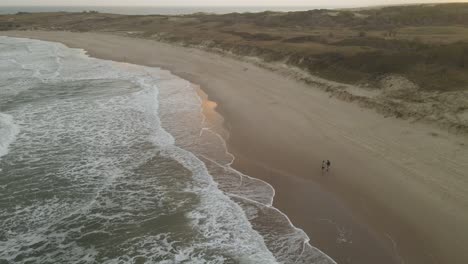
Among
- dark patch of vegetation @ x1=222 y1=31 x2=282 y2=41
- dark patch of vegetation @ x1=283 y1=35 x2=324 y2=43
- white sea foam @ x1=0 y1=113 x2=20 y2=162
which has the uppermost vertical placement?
dark patch of vegetation @ x1=283 y1=35 x2=324 y2=43

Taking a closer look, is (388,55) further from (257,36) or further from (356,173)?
(257,36)

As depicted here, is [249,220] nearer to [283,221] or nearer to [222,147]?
[283,221]

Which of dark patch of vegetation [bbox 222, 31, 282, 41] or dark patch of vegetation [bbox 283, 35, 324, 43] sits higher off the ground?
dark patch of vegetation [bbox 283, 35, 324, 43]

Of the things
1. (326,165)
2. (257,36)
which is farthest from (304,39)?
(326,165)

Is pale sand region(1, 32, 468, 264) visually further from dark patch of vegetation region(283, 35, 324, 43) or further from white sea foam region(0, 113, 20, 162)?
dark patch of vegetation region(283, 35, 324, 43)

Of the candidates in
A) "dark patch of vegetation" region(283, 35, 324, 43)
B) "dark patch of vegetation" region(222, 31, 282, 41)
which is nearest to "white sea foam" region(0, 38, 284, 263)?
"dark patch of vegetation" region(283, 35, 324, 43)

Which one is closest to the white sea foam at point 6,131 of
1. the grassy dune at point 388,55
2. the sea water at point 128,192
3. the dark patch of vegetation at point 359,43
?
the sea water at point 128,192
